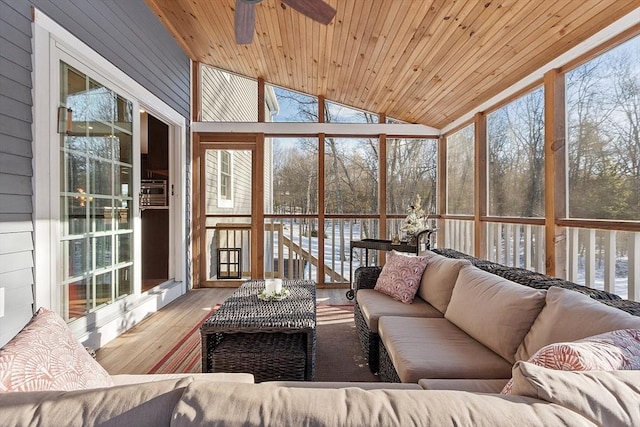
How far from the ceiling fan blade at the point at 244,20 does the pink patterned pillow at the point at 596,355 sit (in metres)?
2.53

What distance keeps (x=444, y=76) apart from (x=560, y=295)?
285 centimetres

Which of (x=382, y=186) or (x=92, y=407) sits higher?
(x=382, y=186)

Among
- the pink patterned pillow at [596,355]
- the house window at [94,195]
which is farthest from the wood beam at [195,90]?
the pink patterned pillow at [596,355]

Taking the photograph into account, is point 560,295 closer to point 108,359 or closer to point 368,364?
point 368,364

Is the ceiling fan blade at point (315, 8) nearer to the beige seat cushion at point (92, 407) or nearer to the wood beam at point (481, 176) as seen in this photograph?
the beige seat cushion at point (92, 407)

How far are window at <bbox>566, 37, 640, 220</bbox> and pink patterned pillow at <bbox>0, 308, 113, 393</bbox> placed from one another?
328 cm

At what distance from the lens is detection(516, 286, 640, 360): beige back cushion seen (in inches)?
50.5

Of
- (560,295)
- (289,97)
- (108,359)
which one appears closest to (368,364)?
(560,295)

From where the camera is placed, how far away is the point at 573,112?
2.92 meters

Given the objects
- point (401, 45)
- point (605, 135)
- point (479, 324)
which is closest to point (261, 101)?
point (401, 45)

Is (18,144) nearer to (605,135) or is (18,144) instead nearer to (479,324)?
(479,324)

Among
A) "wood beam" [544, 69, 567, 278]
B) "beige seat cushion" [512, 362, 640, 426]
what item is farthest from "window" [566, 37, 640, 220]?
"beige seat cushion" [512, 362, 640, 426]

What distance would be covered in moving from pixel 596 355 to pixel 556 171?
251 centimetres

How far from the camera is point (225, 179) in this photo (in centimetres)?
587
